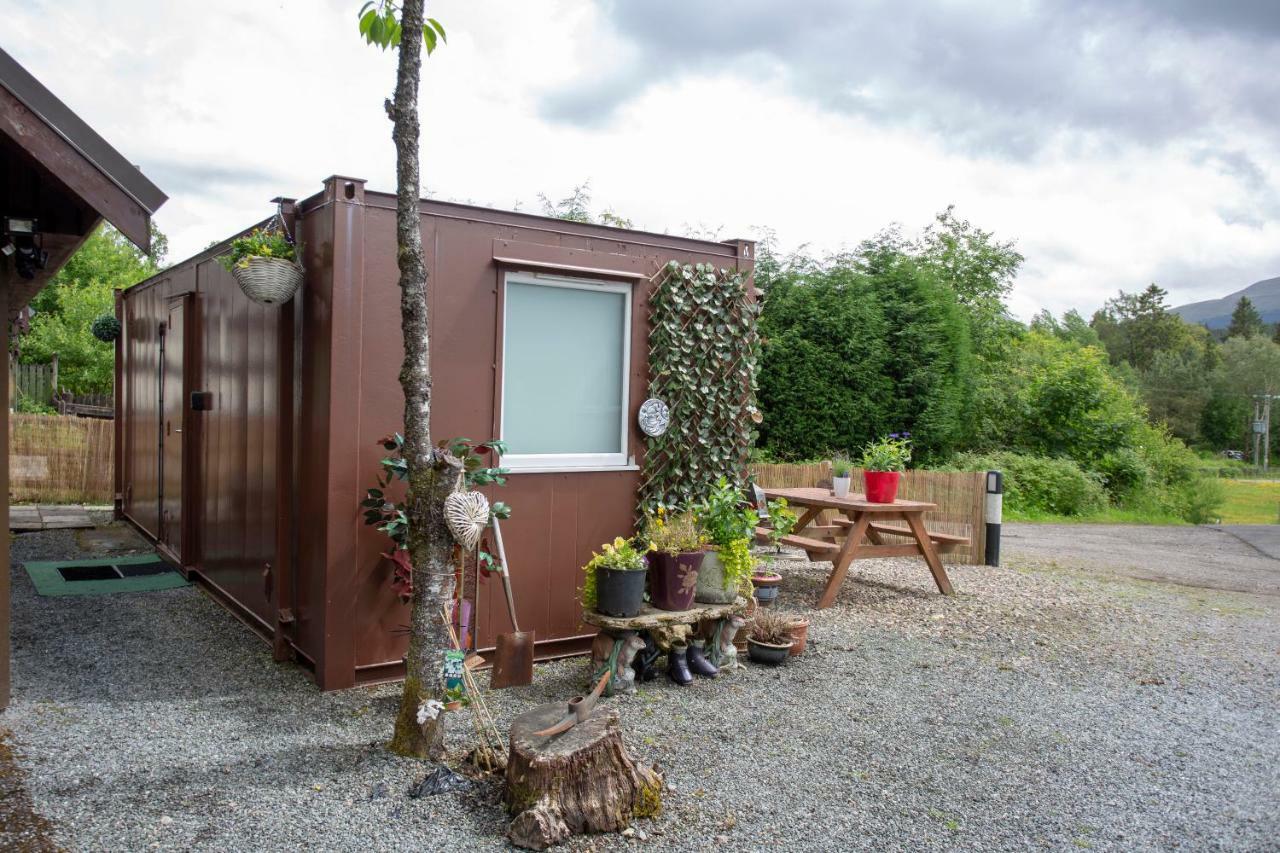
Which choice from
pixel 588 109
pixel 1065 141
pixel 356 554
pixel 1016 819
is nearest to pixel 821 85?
pixel 588 109

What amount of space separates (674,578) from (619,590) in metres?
0.35

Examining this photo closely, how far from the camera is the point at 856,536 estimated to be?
6473 mm

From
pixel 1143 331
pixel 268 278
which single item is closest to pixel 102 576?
pixel 268 278

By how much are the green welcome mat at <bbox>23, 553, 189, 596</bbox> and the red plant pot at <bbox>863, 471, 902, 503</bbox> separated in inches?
202

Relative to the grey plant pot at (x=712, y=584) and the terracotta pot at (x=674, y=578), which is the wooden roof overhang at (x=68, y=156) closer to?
the terracotta pot at (x=674, y=578)

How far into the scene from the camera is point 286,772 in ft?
10.7

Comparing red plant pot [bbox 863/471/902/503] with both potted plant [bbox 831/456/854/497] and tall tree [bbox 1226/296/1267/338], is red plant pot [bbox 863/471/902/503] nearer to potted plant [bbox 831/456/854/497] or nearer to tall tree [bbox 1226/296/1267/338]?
potted plant [bbox 831/456/854/497]

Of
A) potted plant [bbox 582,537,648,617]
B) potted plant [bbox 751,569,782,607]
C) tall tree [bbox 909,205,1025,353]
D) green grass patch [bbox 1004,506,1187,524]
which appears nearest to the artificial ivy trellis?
potted plant [bbox 582,537,648,617]

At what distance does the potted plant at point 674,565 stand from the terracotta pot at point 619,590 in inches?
8.2

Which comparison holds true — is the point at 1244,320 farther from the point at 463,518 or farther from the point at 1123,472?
the point at 463,518

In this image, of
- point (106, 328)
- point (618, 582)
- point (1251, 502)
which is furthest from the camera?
point (1251, 502)

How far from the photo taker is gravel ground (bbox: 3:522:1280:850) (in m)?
2.91

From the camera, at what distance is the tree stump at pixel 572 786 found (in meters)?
2.79

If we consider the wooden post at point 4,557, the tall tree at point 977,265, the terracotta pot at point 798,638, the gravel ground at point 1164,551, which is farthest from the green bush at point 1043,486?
the wooden post at point 4,557
